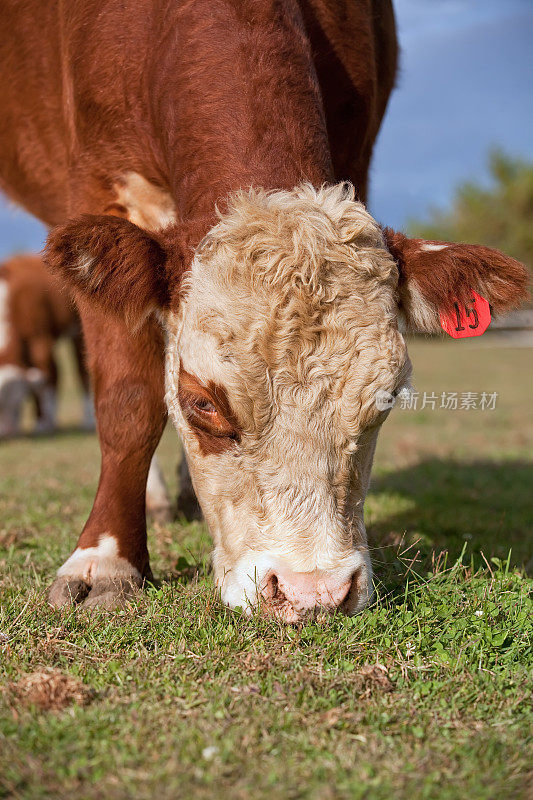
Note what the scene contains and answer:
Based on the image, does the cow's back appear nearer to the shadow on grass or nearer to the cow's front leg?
the cow's front leg

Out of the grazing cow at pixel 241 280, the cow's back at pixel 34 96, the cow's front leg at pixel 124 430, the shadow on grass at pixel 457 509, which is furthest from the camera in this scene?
the cow's back at pixel 34 96

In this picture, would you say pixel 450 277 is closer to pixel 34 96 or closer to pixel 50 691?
pixel 50 691

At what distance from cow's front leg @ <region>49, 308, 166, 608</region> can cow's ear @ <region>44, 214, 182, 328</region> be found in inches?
16.0

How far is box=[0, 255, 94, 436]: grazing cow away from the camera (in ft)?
39.0

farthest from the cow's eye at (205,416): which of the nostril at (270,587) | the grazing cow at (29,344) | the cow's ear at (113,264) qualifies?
the grazing cow at (29,344)

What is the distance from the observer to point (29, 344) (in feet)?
42.6

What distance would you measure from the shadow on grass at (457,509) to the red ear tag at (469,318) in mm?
688

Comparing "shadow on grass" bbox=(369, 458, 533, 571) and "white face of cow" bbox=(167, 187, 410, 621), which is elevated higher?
"white face of cow" bbox=(167, 187, 410, 621)

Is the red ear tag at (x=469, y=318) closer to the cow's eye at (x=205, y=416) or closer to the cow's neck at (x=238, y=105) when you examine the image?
the cow's neck at (x=238, y=105)

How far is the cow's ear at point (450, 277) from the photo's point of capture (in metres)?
2.93

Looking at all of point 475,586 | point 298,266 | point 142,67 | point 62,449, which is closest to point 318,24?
point 142,67

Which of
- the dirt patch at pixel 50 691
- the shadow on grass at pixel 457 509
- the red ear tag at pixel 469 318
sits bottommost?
the shadow on grass at pixel 457 509

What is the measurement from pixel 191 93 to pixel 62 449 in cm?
674

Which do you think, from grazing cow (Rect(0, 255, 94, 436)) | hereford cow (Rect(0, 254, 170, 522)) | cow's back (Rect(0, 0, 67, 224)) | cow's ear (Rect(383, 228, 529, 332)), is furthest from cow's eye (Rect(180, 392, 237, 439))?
grazing cow (Rect(0, 255, 94, 436))
